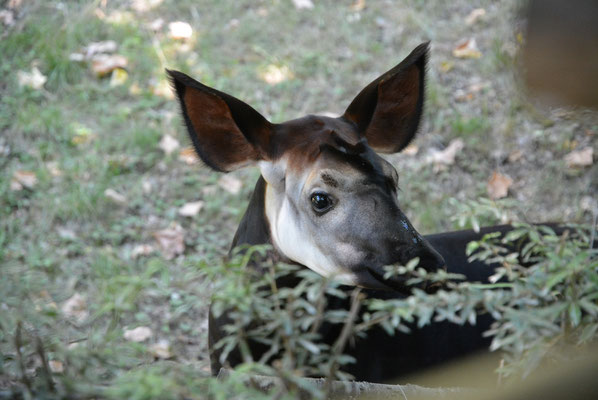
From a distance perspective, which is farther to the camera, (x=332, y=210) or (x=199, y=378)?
(x=332, y=210)

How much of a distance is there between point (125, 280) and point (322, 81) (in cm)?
399

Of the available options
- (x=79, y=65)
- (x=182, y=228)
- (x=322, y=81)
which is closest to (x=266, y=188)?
(x=182, y=228)

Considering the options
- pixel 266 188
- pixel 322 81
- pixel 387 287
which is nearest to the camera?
pixel 387 287

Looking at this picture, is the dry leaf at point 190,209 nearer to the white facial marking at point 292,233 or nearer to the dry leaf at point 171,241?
the dry leaf at point 171,241

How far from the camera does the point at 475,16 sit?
554cm

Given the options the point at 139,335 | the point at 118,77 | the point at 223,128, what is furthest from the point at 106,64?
the point at 223,128

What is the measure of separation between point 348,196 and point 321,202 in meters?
0.10

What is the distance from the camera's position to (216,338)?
8.43 feet

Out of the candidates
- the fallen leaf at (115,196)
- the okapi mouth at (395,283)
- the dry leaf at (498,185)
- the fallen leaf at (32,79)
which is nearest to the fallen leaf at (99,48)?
the fallen leaf at (32,79)

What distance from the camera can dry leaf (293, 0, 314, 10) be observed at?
5.73 m

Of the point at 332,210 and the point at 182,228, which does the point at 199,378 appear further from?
the point at 182,228

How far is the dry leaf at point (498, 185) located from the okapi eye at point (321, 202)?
2323mm

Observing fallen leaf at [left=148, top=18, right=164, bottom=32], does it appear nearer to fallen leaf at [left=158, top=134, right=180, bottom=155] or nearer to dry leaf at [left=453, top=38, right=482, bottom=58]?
fallen leaf at [left=158, top=134, right=180, bottom=155]

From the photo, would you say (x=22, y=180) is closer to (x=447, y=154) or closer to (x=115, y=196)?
(x=115, y=196)
